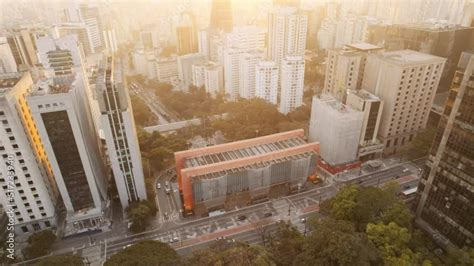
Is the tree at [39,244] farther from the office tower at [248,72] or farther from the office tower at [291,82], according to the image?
the office tower at [248,72]

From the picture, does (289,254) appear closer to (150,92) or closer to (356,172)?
(356,172)

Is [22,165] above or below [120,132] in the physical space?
below

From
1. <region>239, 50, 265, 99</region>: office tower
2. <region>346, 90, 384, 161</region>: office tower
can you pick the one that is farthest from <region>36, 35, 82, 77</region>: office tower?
<region>346, 90, 384, 161</region>: office tower

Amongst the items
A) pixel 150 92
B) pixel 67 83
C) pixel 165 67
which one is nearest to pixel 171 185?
pixel 67 83

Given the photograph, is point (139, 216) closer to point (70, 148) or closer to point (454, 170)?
point (70, 148)

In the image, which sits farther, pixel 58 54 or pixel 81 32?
pixel 81 32

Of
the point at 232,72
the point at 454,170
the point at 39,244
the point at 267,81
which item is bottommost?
the point at 39,244

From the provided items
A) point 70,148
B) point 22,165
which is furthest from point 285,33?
point 22,165
